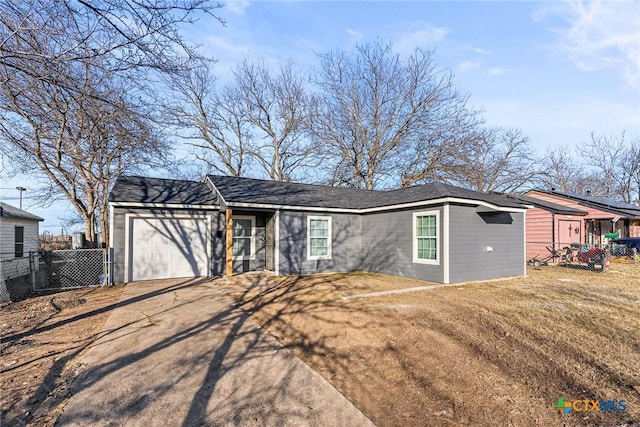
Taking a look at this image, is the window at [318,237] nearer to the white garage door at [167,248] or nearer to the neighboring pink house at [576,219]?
the white garage door at [167,248]

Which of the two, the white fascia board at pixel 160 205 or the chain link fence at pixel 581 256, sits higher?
the white fascia board at pixel 160 205

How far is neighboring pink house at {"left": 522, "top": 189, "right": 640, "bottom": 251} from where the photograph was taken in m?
16.2

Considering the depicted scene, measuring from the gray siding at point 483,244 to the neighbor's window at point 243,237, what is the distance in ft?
22.2

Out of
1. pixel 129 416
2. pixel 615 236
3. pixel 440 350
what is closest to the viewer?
pixel 129 416

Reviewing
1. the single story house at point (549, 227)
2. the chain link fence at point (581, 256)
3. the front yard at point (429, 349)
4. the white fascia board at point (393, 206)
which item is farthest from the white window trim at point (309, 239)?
the single story house at point (549, 227)

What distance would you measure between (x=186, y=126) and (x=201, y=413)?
21.8 metres

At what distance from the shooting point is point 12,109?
233 inches

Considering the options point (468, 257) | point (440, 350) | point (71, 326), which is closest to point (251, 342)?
point (440, 350)

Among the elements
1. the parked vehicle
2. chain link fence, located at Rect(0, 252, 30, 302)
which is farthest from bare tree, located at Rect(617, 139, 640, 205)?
chain link fence, located at Rect(0, 252, 30, 302)

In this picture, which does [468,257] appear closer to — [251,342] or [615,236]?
[251,342]

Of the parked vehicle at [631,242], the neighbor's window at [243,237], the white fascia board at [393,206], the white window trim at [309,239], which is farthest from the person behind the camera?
the parked vehicle at [631,242]

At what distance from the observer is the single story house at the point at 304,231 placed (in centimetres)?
972

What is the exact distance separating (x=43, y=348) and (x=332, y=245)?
853 cm

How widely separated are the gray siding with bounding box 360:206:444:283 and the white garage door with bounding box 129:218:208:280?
5871 mm
